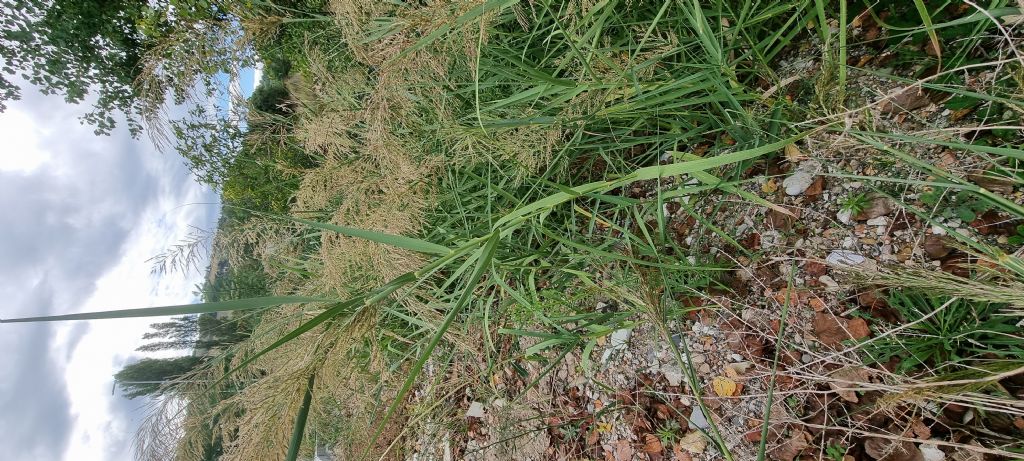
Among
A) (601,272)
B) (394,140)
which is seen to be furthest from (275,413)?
(601,272)

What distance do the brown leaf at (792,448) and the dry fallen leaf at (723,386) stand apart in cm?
19

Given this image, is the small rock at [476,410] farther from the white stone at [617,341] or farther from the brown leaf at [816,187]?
the brown leaf at [816,187]

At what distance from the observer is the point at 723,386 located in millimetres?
1494

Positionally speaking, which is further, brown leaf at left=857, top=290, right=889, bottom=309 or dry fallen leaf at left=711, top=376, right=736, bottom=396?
dry fallen leaf at left=711, top=376, right=736, bottom=396

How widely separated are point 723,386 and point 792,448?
0.79 ft

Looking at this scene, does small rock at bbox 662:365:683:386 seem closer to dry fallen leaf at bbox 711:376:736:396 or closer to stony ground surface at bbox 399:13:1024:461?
stony ground surface at bbox 399:13:1024:461

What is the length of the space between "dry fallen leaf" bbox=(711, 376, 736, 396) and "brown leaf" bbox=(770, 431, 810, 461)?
0.19 meters

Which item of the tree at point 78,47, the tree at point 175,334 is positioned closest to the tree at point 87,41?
the tree at point 78,47

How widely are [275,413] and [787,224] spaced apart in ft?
4.83

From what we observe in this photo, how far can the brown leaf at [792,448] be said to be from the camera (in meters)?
1.31

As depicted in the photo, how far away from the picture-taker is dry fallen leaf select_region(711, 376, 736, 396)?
4.86ft

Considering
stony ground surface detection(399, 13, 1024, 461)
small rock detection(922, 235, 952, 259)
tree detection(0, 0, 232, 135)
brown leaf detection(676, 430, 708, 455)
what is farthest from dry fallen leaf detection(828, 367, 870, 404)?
tree detection(0, 0, 232, 135)

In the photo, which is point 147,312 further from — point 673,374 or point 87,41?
point 87,41

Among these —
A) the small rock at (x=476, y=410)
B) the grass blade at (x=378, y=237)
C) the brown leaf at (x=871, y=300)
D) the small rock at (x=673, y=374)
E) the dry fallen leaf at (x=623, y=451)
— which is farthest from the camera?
the small rock at (x=476, y=410)
